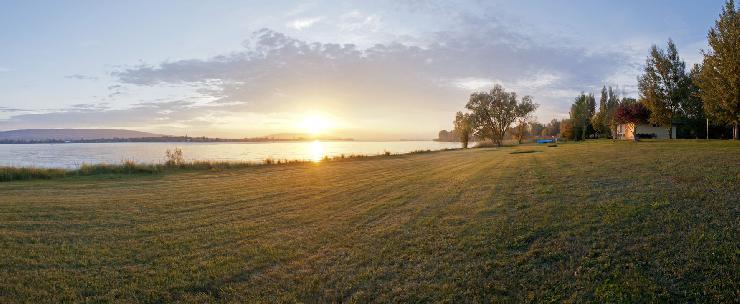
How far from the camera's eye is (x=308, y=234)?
7.88 metres

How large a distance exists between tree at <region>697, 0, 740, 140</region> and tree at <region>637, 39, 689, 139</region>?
7759 millimetres

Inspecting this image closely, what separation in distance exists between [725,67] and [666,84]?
1121cm

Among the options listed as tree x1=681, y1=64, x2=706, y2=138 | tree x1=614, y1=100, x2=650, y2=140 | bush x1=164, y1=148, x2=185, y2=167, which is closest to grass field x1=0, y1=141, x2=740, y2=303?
bush x1=164, y1=148, x2=185, y2=167

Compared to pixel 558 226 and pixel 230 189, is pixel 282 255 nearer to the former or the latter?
pixel 558 226

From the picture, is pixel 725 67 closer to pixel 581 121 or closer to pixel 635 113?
pixel 635 113

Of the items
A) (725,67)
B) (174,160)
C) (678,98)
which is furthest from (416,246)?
(678,98)

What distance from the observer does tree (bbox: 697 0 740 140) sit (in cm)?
1853

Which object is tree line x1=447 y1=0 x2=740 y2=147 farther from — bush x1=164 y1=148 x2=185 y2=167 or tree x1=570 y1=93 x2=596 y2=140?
bush x1=164 y1=148 x2=185 y2=167

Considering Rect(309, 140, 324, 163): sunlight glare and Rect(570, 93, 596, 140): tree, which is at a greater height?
Rect(570, 93, 596, 140): tree

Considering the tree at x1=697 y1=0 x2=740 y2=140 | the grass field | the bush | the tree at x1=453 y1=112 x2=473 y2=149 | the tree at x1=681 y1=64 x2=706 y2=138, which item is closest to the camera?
the grass field

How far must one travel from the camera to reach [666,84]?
2906 cm

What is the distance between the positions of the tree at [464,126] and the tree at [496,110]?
964 mm

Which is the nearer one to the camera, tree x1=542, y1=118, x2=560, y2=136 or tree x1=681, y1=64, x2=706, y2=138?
tree x1=681, y1=64, x2=706, y2=138

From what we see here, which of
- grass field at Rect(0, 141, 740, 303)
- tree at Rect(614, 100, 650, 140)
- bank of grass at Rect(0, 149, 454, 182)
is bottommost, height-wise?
grass field at Rect(0, 141, 740, 303)
